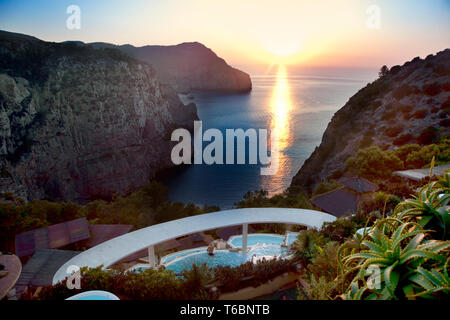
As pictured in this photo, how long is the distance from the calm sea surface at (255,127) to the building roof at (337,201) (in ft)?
88.1

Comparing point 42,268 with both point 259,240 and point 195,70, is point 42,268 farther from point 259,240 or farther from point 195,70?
point 195,70

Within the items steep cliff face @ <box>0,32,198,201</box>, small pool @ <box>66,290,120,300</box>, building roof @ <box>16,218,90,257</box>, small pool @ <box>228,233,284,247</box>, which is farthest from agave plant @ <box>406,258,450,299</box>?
steep cliff face @ <box>0,32,198,201</box>

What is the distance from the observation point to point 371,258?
186 cm

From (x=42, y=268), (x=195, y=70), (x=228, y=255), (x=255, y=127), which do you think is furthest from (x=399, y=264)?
(x=195, y=70)

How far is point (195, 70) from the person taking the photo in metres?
115

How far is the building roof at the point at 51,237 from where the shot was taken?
10.5 m

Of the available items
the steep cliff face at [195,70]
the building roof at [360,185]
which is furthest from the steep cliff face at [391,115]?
the steep cliff face at [195,70]

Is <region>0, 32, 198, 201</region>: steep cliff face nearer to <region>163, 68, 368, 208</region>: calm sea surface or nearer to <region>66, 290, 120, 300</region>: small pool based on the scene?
<region>163, 68, 368, 208</region>: calm sea surface

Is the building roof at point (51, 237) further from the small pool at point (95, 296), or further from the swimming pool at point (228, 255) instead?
the small pool at point (95, 296)

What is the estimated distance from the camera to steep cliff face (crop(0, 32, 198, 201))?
37.1 meters

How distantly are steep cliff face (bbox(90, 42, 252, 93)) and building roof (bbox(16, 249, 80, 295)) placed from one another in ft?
288
